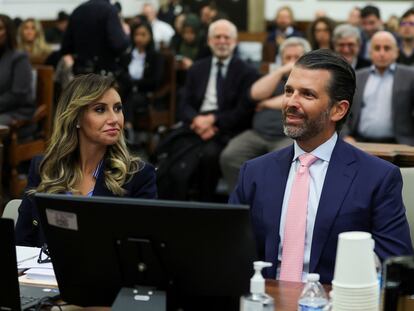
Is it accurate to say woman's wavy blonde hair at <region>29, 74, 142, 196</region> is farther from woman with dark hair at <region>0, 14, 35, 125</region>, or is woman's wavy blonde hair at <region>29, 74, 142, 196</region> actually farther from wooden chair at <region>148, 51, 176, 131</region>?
wooden chair at <region>148, 51, 176, 131</region>

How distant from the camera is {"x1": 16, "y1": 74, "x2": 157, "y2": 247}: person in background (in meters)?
3.29

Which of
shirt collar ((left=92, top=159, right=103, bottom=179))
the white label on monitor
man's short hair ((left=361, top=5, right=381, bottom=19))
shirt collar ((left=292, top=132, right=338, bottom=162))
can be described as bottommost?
shirt collar ((left=92, top=159, right=103, bottom=179))

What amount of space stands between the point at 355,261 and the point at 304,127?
37.6 inches

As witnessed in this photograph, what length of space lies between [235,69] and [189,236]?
455 cm

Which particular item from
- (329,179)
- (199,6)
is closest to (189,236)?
(329,179)

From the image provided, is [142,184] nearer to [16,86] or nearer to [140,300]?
[140,300]

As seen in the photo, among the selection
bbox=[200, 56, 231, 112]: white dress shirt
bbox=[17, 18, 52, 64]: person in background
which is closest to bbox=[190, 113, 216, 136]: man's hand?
bbox=[200, 56, 231, 112]: white dress shirt

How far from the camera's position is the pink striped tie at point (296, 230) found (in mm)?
2867

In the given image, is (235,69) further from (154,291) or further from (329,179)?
(154,291)

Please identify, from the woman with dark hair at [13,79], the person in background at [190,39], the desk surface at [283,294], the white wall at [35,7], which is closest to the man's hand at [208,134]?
the woman with dark hair at [13,79]

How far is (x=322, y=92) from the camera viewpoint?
2.97 meters

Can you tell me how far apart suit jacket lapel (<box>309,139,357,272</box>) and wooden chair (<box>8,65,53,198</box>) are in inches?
160

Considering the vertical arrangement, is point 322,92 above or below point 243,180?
above

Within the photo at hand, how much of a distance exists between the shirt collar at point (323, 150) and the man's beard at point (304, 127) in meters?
0.05
